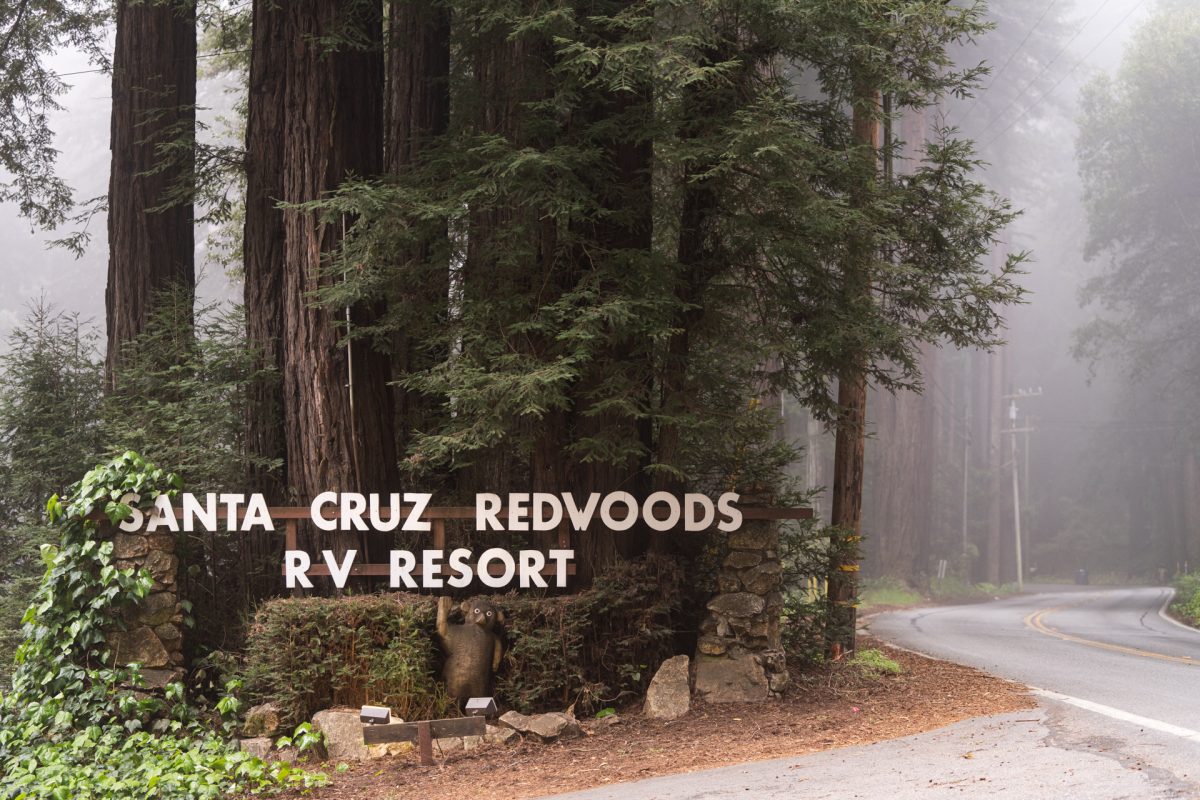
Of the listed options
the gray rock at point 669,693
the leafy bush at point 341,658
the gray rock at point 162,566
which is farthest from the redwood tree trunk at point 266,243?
the gray rock at point 669,693

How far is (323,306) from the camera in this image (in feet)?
33.1

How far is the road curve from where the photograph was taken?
33.1ft

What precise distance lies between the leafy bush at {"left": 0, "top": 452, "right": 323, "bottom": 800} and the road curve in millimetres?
7165

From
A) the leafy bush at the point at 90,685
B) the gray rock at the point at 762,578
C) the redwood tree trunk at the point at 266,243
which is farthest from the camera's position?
the redwood tree trunk at the point at 266,243

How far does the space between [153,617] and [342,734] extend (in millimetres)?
2035

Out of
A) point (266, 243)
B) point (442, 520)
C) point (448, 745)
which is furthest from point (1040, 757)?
point (266, 243)

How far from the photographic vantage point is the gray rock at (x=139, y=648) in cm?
942

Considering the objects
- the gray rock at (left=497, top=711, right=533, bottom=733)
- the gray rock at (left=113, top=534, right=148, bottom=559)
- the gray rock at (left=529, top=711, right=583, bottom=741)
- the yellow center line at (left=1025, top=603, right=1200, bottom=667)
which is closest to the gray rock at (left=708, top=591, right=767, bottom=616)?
the gray rock at (left=529, top=711, right=583, bottom=741)

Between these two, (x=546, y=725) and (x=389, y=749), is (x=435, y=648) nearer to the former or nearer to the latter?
(x=389, y=749)

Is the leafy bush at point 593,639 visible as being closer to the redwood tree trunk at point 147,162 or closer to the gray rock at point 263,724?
the gray rock at point 263,724

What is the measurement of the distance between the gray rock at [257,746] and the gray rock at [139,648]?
1.10 metres

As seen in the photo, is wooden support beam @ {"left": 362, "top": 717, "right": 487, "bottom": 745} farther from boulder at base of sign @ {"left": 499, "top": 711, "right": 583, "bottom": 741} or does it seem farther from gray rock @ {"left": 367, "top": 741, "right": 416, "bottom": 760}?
boulder at base of sign @ {"left": 499, "top": 711, "right": 583, "bottom": 741}

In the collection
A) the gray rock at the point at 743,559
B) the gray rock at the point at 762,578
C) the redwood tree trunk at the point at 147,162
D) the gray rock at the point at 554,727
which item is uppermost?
the redwood tree trunk at the point at 147,162

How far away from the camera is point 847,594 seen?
11742 mm
